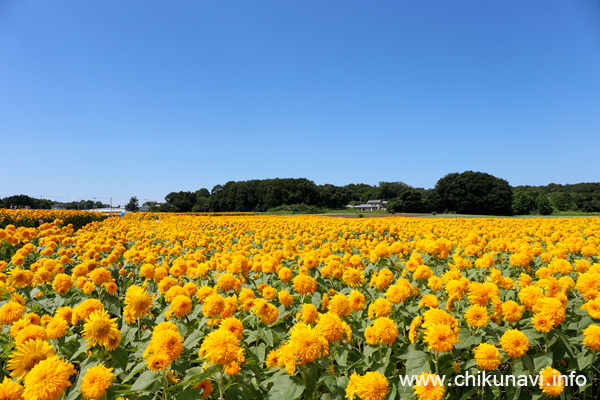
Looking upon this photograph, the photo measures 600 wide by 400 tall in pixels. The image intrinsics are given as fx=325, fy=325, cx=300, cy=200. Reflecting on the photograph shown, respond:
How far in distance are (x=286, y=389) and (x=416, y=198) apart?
3201 inches

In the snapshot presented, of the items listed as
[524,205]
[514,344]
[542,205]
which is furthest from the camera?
[524,205]

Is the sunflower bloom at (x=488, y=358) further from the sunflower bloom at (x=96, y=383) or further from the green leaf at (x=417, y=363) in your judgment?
the sunflower bloom at (x=96, y=383)

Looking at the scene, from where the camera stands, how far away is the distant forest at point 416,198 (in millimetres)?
73688

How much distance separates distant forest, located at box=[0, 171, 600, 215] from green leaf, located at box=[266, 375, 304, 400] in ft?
193

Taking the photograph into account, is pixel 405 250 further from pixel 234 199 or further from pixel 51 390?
pixel 234 199

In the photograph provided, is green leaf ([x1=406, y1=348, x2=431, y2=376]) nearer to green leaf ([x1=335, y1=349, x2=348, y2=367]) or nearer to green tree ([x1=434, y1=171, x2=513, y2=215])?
green leaf ([x1=335, y1=349, x2=348, y2=367])

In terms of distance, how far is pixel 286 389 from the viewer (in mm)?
1910

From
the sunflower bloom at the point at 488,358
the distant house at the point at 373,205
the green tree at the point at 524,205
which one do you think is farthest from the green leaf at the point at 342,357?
the distant house at the point at 373,205

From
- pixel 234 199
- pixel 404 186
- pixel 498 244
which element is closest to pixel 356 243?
pixel 498 244

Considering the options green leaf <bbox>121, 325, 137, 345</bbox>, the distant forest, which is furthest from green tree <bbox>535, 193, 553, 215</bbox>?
green leaf <bbox>121, 325, 137, 345</bbox>

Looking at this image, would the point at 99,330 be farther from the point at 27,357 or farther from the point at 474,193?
the point at 474,193

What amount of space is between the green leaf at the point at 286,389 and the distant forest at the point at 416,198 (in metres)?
58.7

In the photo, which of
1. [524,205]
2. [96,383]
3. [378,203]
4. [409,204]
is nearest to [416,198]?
[409,204]

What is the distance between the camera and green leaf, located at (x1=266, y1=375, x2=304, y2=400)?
1851 millimetres
